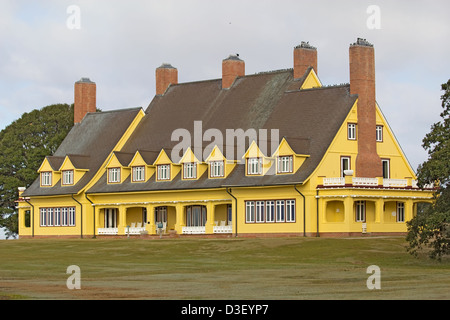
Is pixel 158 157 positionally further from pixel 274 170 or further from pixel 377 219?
pixel 377 219

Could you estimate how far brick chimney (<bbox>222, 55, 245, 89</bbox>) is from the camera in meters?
83.4

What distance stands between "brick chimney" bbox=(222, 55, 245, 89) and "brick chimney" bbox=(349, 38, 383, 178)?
1384 cm

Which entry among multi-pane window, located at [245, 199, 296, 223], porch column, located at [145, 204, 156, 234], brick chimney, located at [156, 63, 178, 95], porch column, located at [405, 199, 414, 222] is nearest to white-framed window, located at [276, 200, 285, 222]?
multi-pane window, located at [245, 199, 296, 223]

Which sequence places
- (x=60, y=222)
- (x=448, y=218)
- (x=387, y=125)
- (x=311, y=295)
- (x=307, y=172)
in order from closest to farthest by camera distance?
(x=311, y=295) < (x=448, y=218) < (x=307, y=172) < (x=387, y=125) < (x=60, y=222)

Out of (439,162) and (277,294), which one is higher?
(439,162)

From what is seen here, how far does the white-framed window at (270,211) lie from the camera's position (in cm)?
7169

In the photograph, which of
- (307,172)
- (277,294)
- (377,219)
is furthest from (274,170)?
(277,294)

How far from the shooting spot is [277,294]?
31422mm

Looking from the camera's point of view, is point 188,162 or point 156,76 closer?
point 188,162

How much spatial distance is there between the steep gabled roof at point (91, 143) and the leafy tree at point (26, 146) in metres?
9.90

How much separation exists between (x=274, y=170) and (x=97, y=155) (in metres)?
20.7

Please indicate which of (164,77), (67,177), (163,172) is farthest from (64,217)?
(164,77)

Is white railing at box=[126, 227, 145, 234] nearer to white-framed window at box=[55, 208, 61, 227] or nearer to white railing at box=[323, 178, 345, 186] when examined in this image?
white-framed window at box=[55, 208, 61, 227]
